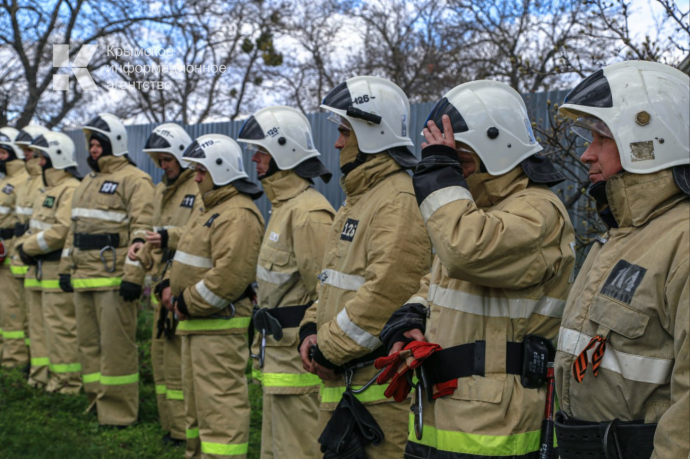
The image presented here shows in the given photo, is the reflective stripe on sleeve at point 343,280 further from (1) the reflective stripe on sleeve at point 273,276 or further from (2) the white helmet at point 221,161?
(2) the white helmet at point 221,161

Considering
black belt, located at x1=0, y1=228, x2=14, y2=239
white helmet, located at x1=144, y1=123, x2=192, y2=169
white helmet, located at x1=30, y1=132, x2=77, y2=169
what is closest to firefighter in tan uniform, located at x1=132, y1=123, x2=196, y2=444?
white helmet, located at x1=144, y1=123, x2=192, y2=169

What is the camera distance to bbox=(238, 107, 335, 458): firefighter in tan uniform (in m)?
4.41

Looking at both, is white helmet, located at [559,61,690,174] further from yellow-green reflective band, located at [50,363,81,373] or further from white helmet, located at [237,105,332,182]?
yellow-green reflective band, located at [50,363,81,373]

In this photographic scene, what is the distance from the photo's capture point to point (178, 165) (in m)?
6.87

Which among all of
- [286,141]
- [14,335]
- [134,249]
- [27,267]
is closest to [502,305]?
[286,141]

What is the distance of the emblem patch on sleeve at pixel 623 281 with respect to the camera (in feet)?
7.35

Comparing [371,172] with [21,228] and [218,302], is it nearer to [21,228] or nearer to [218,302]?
[218,302]

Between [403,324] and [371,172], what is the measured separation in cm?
109

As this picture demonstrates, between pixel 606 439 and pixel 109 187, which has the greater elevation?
pixel 109 187

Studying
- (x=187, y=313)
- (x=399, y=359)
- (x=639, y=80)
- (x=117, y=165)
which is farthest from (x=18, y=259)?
(x=639, y=80)

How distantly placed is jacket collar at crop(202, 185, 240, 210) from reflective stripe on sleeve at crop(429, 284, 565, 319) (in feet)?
9.88

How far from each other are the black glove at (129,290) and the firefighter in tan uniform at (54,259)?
5.57ft

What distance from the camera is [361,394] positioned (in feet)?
12.1

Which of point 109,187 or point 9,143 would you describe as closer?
point 109,187
